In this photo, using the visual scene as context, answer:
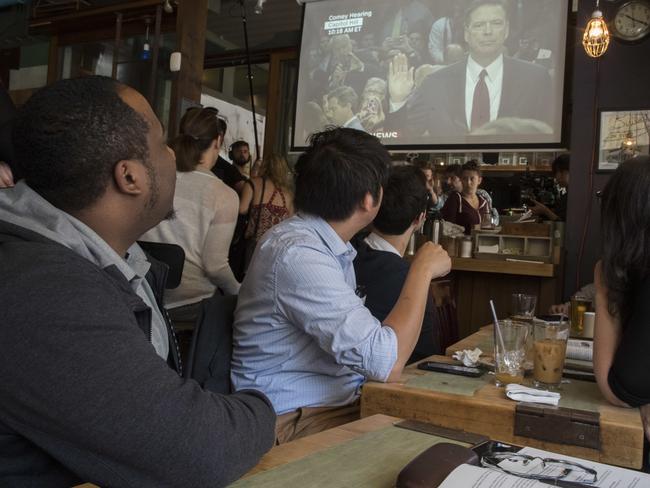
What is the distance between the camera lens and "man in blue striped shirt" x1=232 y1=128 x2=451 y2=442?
4.58 ft

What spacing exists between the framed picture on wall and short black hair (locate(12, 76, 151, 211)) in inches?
147

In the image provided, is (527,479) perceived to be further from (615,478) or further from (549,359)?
(549,359)

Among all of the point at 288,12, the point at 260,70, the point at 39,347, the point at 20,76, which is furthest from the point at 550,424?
the point at 20,76

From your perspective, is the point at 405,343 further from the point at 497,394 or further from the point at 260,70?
the point at 260,70

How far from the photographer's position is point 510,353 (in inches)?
56.8

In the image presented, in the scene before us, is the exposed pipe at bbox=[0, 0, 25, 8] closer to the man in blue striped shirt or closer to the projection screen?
the projection screen

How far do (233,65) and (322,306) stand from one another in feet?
21.5

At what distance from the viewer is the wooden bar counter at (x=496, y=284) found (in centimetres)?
410

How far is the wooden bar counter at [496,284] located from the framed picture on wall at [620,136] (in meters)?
0.77

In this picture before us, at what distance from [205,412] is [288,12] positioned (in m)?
6.22

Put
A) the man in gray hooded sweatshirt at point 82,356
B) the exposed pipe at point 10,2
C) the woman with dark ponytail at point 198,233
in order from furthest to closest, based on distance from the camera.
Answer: the exposed pipe at point 10,2, the woman with dark ponytail at point 198,233, the man in gray hooded sweatshirt at point 82,356

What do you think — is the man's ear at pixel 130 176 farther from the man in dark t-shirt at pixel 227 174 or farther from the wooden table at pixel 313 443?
the man in dark t-shirt at pixel 227 174

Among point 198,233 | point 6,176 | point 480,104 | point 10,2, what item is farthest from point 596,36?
point 10,2

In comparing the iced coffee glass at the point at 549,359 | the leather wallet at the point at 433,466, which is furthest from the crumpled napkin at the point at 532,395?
the leather wallet at the point at 433,466
